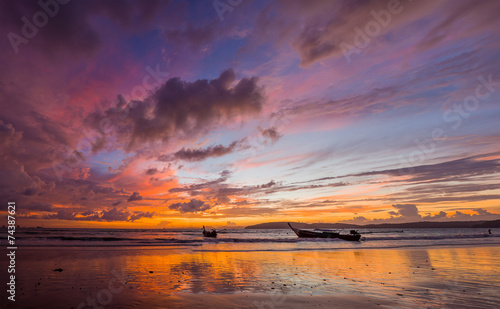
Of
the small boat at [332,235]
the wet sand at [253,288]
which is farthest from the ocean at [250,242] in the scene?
the wet sand at [253,288]

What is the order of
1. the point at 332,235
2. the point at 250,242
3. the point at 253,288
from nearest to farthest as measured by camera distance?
the point at 253,288 < the point at 250,242 < the point at 332,235

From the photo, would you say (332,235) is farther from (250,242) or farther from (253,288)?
(253,288)

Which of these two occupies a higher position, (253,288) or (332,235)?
(253,288)

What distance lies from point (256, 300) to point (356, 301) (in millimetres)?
3896

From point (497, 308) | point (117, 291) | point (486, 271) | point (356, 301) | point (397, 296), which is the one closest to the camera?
point (497, 308)

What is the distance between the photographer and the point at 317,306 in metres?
9.74

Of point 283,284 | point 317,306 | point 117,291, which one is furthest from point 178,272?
point 317,306

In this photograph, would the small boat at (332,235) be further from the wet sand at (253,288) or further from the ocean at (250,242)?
the wet sand at (253,288)

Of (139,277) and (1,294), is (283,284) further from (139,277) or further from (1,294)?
(1,294)

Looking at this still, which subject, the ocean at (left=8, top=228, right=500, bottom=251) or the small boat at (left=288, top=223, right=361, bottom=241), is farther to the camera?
the small boat at (left=288, top=223, right=361, bottom=241)

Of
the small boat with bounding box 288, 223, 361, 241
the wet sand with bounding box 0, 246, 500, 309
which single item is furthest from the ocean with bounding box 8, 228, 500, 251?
the wet sand with bounding box 0, 246, 500, 309

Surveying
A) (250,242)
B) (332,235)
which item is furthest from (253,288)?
(332,235)

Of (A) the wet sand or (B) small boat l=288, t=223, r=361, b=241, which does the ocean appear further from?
(A) the wet sand

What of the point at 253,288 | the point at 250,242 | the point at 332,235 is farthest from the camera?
the point at 332,235
